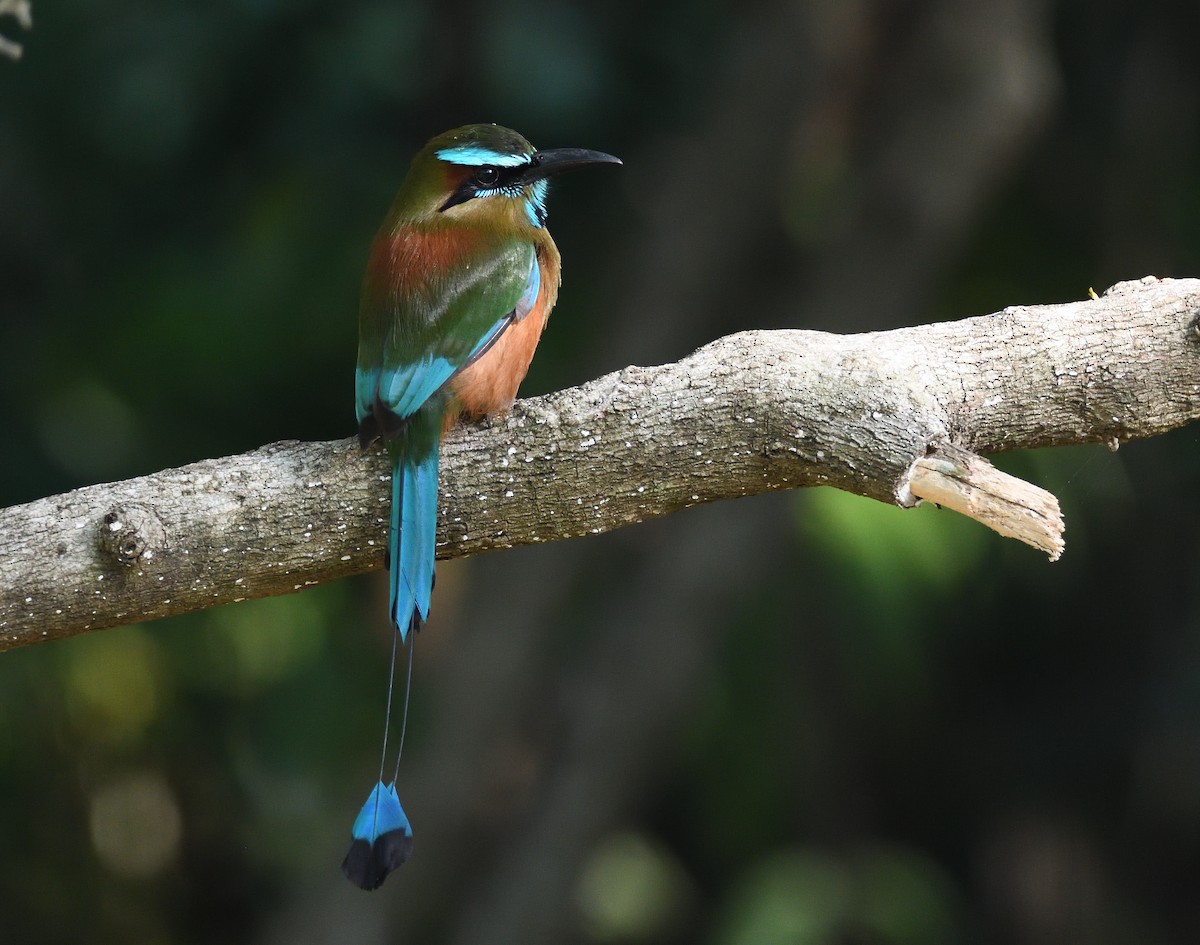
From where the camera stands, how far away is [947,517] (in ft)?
16.6

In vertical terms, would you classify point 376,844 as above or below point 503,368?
below

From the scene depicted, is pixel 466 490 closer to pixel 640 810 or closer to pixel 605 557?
pixel 605 557

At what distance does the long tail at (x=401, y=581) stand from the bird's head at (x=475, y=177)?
0.80m

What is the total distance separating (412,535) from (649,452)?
1.29 ft

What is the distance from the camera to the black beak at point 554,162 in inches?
121

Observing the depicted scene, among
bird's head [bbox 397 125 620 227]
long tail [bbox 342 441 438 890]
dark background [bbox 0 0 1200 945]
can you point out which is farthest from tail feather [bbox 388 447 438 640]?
dark background [bbox 0 0 1200 945]

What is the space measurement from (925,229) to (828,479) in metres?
3.14

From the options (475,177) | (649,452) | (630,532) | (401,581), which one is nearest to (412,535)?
Answer: (401,581)

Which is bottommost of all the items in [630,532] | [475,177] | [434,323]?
[630,532]

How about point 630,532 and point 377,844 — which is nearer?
point 377,844

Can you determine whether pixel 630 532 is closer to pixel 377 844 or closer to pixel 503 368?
pixel 503 368

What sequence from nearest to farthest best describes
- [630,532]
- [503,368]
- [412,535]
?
1. [412,535]
2. [503,368]
3. [630,532]

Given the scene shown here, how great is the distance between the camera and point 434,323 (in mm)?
2752

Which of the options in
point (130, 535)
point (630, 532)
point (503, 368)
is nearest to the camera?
point (130, 535)
